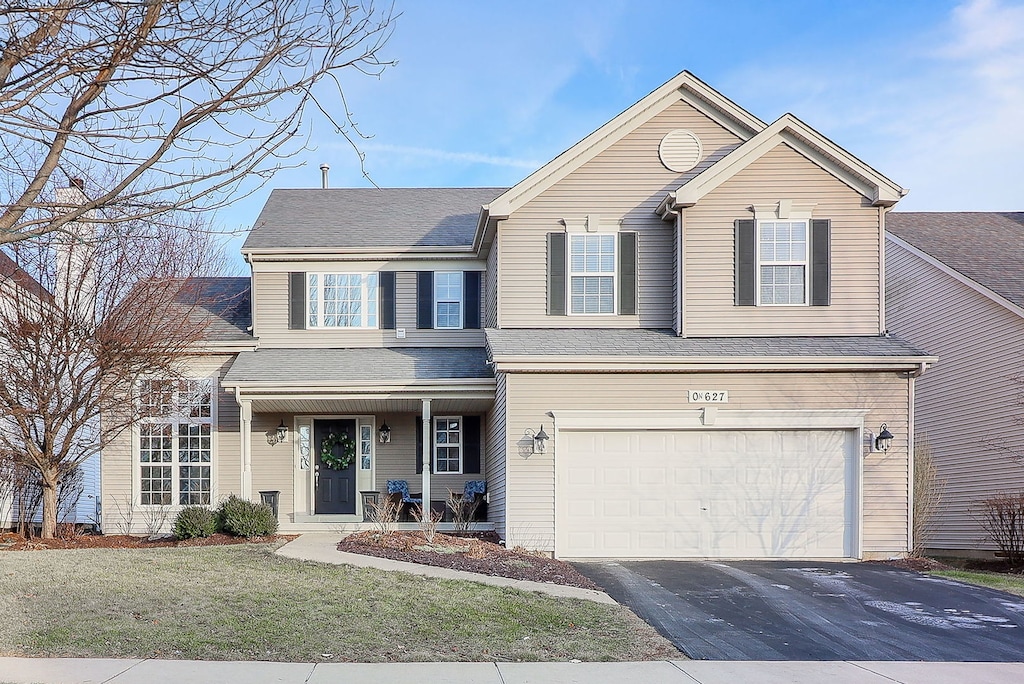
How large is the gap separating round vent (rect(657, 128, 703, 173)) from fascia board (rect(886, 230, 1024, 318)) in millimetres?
6490

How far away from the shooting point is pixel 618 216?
666 inches

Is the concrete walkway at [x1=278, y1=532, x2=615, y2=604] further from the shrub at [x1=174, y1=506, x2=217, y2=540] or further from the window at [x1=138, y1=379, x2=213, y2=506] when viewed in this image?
the window at [x1=138, y1=379, x2=213, y2=506]

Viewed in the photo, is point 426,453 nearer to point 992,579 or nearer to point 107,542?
A: point 107,542

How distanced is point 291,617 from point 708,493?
8.05m

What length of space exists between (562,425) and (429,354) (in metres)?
4.17

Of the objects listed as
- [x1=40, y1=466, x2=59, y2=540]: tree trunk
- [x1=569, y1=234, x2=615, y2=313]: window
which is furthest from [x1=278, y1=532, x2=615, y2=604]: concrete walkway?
[x1=569, y1=234, x2=615, y2=313]: window

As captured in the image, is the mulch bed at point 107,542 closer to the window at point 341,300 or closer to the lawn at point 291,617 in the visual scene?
the lawn at point 291,617

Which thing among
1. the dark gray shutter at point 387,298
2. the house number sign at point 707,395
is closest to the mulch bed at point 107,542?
the dark gray shutter at point 387,298

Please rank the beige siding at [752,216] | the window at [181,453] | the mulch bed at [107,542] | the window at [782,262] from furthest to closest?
the window at [181,453], the window at [782,262], the beige siding at [752,216], the mulch bed at [107,542]

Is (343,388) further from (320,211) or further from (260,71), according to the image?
(260,71)

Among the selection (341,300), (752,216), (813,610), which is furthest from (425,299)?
(813,610)

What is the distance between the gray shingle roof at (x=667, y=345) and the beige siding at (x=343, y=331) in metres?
2.87

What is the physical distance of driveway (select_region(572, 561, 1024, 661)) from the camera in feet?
30.4

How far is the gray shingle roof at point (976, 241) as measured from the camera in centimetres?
1925
